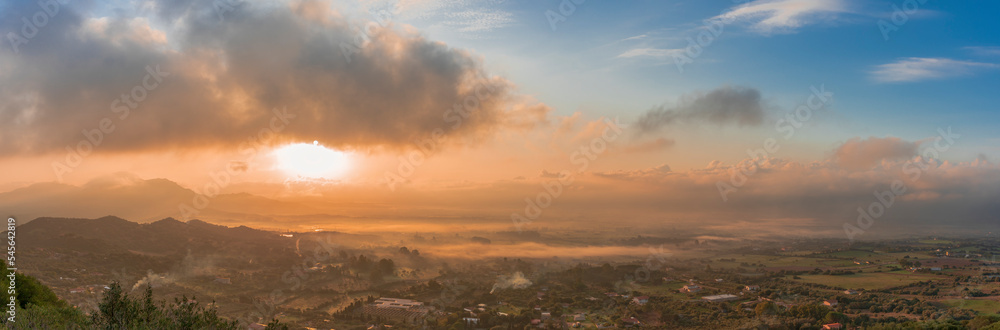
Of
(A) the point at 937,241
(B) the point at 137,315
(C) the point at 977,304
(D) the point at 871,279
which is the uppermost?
(B) the point at 137,315

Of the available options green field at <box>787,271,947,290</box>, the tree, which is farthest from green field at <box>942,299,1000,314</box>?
the tree

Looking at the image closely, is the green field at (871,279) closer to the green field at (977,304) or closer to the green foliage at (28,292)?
the green field at (977,304)

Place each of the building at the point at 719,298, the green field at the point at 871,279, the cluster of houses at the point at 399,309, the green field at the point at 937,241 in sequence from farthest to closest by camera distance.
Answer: the green field at the point at 937,241 < the green field at the point at 871,279 < the building at the point at 719,298 < the cluster of houses at the point at 399,309

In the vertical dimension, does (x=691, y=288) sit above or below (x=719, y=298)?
above

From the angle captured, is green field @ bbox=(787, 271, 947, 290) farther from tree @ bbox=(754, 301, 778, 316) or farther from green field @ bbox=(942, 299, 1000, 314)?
tree @ bbox=(754, 301, 778, 316)

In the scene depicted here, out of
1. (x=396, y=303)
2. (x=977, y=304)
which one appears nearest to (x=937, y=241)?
(x=977, y=304)

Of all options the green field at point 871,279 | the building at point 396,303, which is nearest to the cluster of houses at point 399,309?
the building at point 396,303

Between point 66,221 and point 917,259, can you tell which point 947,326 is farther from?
point 66,221

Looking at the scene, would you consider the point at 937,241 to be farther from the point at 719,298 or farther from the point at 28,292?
the point at 28,292
